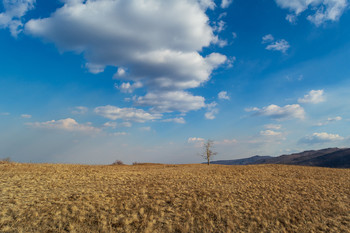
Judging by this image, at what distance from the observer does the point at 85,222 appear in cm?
1290

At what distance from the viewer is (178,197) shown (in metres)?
18.5

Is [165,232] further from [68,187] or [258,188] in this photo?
[258,188]

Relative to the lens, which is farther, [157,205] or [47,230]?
[157,205]

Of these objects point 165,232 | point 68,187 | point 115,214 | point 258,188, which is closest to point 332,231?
point 258,188

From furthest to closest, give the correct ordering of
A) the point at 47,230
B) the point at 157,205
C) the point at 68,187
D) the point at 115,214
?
the point at 68,187 < the point at 157,205 < the point at 115,214 < the point at 47,230

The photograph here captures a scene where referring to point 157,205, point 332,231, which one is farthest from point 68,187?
point 332,231

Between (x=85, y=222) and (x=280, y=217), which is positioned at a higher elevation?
(x=85, y=222)

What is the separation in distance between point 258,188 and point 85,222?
2002cm

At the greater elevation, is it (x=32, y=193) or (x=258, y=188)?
(x=32, y=193)

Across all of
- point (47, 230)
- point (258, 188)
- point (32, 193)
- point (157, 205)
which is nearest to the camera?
point (47, 230)

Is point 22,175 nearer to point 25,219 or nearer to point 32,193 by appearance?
point 32,193

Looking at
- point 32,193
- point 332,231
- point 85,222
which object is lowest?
point 332,231

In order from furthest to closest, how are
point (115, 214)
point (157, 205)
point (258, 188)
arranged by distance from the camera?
1. point (258, 188)
2. point (157, 205)
3. point (115, 214)

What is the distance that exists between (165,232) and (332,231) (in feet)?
40.3
